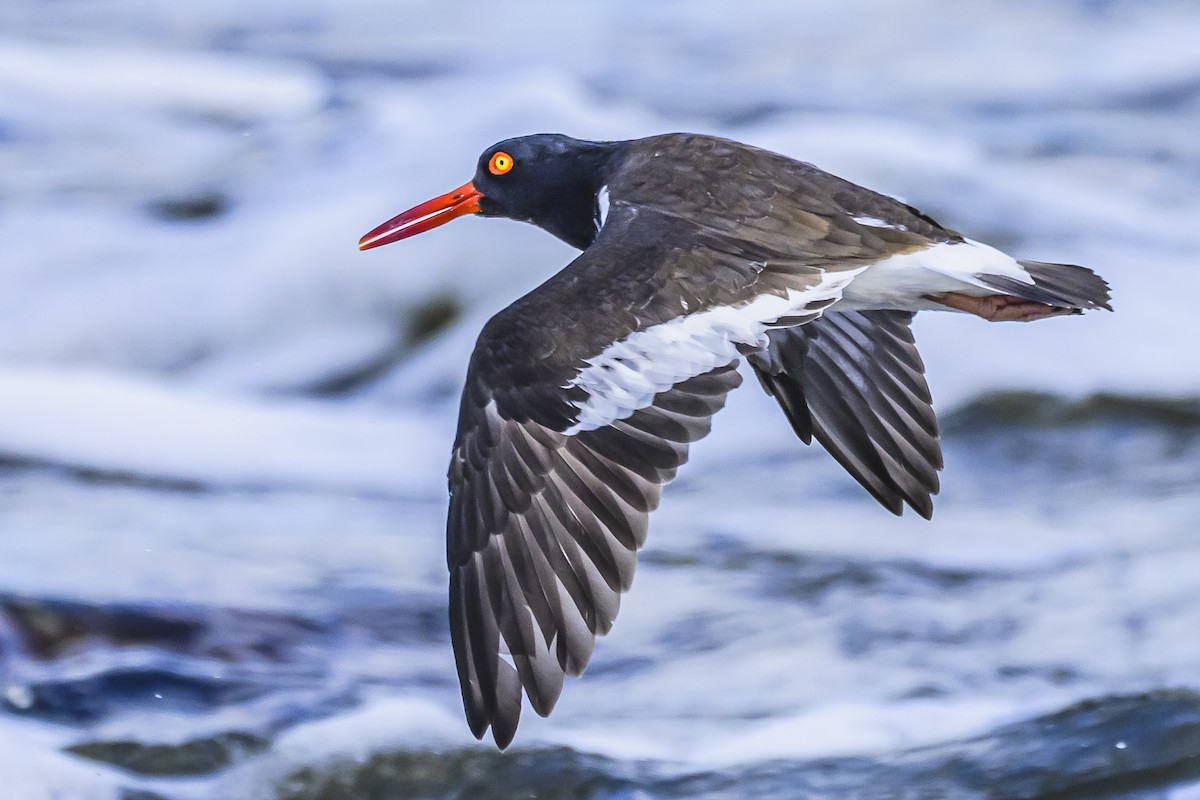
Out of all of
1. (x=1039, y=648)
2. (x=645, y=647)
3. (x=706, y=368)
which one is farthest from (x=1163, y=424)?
(x=706, y=368)

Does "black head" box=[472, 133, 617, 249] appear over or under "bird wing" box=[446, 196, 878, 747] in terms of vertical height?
over

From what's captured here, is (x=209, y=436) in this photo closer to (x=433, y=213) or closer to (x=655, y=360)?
(x=433, y=213)

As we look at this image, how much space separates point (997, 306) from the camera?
4.48 meters

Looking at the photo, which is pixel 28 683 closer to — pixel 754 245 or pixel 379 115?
pixel 754 245

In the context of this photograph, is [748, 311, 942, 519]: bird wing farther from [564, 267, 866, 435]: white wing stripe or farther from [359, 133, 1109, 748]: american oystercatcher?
[564, 267, 866, 435]: white wing stripe

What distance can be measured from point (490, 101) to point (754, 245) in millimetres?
7188

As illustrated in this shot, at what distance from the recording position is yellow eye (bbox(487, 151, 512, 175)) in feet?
16.9

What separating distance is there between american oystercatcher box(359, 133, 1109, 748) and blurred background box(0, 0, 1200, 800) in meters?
1.48

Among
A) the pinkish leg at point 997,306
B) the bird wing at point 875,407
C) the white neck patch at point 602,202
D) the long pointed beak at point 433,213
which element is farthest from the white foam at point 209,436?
the pinkish leg at point 997,306

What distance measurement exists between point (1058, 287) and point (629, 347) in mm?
1130

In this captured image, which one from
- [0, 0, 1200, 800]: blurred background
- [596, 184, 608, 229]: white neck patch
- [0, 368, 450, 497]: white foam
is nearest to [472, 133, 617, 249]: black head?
[596, 184, 608, 229]: white neck patch

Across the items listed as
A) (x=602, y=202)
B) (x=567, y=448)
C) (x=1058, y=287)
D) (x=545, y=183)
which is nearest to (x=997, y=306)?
(x=1058, y=287)

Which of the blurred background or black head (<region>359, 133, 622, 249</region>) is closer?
black head (<region>359, 133, 622, 249</region>)

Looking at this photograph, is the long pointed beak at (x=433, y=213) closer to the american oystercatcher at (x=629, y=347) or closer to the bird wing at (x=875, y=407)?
the american oystercatcher at (x=629, y=347)
